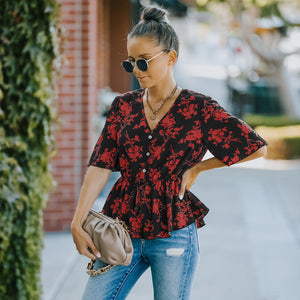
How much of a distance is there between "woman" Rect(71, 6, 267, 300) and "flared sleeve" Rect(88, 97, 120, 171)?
0.05 meters

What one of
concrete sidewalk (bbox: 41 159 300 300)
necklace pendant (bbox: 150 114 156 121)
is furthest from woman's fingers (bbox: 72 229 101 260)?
concrete sidewalk (bbox: 41 159 300 300)

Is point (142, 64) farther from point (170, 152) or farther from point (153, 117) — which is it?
point (170, 152)

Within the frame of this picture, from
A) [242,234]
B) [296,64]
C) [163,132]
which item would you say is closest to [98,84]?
[242,234]

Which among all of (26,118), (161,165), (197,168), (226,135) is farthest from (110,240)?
(26,118)

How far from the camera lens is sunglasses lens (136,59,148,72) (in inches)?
95.1

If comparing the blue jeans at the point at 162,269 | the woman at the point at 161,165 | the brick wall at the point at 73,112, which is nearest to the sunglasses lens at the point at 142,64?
the woman at the point at 161,165

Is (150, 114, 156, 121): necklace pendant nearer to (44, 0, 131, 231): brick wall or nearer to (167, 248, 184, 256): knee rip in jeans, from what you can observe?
(167, 248, 184, 256): knee rip in jeans

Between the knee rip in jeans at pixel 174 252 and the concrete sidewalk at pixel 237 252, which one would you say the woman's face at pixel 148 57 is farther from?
the concrete sidewalk at pixel 237 252

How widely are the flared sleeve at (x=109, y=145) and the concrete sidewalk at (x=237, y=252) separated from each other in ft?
7.74

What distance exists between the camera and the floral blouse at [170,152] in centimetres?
246

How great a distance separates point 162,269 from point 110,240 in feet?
0.78

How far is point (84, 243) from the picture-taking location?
2.46m

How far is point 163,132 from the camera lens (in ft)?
8.14

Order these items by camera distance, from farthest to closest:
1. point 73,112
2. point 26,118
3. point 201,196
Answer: point 201,196, point 73,112, point 26,118
